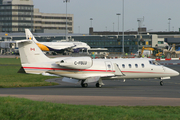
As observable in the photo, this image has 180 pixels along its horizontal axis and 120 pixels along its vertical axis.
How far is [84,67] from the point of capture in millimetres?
26875

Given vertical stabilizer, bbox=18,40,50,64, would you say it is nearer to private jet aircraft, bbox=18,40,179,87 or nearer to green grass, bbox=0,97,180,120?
private jet aircraft, bbox=18,40,179,87

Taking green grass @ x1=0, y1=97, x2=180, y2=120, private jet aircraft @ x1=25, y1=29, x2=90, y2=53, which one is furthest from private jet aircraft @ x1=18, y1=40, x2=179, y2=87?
private jet aircraft @ x1=25, y1=29, x2=90, y2=53

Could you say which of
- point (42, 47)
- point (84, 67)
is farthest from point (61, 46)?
point (84, 67)

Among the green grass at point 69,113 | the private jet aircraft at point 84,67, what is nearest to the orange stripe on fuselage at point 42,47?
the private jet aircraft at point 84,67

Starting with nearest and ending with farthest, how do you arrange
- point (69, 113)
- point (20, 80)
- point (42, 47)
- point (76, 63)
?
point (69, 113) → point (76, 63) → point (20, 80) → point (42, 47)

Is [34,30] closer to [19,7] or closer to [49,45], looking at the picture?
[19,7]

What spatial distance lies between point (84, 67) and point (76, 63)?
86cm

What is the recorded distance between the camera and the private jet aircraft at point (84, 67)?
26.1 m

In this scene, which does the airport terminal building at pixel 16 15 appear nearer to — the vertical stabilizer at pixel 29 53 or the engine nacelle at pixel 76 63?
the vertical stabilizer at pixel 29 53

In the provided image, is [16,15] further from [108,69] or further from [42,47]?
[108,69]

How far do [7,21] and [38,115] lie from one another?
188m

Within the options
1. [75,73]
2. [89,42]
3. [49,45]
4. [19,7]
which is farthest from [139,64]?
[19,7]

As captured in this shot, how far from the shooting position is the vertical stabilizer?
1028 inches

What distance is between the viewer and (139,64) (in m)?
28.9
